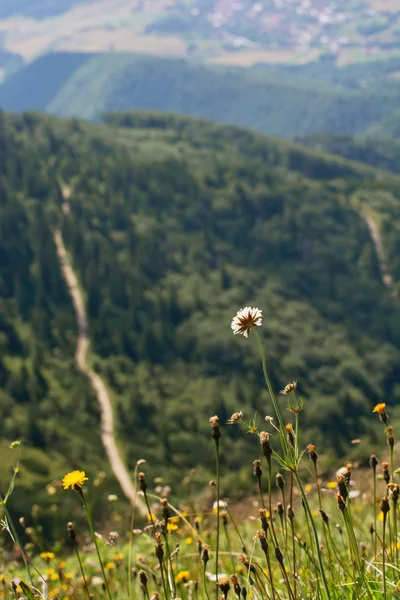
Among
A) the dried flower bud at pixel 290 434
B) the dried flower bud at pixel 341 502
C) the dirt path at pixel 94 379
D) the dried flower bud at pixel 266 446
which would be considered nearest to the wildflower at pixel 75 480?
the dried flower bud at pixel 266 446

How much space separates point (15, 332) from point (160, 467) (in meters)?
50.7

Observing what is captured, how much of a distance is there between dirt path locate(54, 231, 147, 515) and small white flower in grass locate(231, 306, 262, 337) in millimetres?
69454

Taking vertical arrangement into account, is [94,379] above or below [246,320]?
below

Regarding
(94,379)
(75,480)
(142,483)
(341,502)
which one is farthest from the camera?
(94,379)

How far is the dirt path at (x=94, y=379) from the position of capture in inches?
4065

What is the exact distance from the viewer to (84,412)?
125500 mm

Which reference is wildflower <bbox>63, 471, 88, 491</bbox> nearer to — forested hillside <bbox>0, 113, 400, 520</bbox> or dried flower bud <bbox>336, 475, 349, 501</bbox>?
dried flower bud <bbox>336, 475, 349, 501</bbox>

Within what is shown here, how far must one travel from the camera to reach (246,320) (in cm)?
382

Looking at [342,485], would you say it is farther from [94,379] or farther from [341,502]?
[94,379]

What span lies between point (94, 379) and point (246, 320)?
142229mm

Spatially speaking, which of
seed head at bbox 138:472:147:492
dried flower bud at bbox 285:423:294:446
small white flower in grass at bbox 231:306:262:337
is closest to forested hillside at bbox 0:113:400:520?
seed head at bbox 138:472:147:492

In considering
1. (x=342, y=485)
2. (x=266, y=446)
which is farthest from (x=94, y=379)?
(x=266, y=446)

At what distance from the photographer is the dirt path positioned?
103m

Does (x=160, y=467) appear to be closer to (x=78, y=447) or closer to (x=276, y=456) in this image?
(x=78, y=447)
